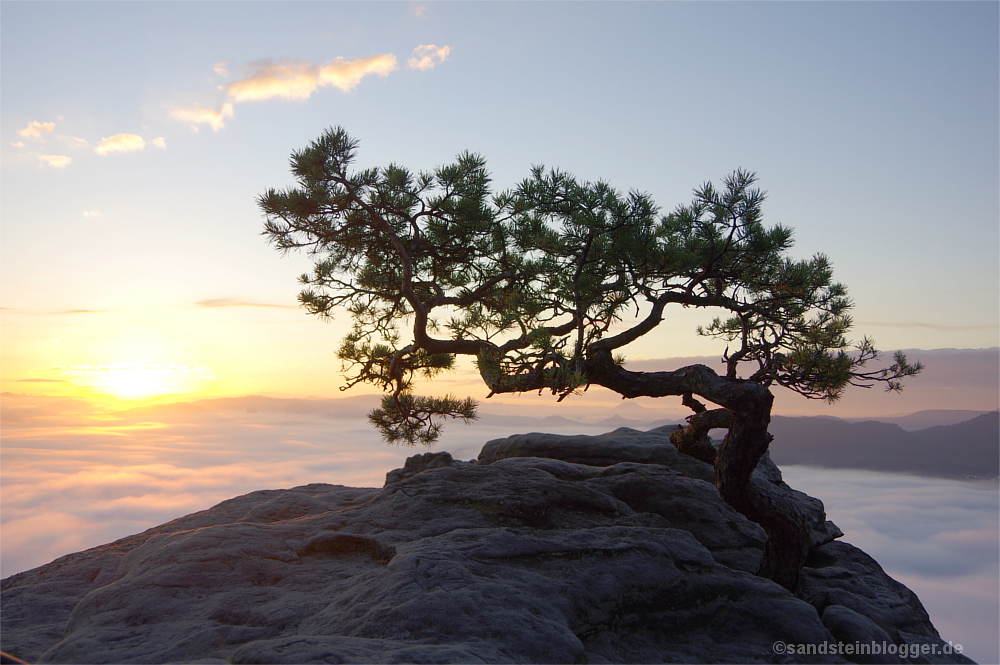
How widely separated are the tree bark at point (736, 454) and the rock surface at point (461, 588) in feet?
2.04

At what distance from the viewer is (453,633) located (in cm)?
533

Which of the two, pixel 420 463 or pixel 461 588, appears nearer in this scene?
pixel 461 588

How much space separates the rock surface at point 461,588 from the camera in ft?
18.0

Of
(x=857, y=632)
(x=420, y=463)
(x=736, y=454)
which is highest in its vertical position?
(x=736, y=454)

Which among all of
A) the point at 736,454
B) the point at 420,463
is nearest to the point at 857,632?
the point at 736,454

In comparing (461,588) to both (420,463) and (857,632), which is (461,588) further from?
(420,463)

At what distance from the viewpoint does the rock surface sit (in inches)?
216

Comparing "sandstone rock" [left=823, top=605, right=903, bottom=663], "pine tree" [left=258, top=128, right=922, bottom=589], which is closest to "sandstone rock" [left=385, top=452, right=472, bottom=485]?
"pine tree" [left=258, top=128, right=922, bottom=589]

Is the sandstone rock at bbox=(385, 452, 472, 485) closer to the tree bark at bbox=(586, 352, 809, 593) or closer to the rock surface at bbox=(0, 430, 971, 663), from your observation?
the rock surface at bbox=(0, 430, 971, 663)

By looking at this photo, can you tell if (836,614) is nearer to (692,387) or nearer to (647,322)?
(692,387)

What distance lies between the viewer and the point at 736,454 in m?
8.74

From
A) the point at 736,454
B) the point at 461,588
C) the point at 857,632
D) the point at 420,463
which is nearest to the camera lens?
the point at 461,588

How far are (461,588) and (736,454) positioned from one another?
4.68m

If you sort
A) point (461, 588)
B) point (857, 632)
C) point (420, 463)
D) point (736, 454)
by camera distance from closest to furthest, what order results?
point (461, 588) → point (857, 632) → point (736, 454) → point (420, 463)
